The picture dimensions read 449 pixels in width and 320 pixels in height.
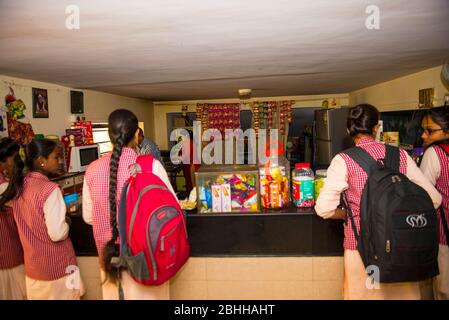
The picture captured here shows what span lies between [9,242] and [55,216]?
42 cm

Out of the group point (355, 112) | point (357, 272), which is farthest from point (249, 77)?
point (357, 272)

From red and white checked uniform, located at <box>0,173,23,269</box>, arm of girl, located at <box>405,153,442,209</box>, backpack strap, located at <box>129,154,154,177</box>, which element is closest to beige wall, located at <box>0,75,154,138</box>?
red and white checked uniform, located at <box>0,173,23,269</box>

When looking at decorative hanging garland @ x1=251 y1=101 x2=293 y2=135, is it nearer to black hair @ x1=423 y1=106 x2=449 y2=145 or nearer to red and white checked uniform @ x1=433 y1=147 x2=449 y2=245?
black hair @ x1=423 y1=106 x2=449 y2=145

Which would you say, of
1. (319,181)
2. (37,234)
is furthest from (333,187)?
(37,234)

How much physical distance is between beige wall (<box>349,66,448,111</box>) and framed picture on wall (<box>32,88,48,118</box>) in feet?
14.9

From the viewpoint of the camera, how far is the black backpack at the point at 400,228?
129cm

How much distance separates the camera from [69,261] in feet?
5.49

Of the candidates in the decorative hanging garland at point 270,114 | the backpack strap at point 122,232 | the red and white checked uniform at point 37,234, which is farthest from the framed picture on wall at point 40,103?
the decorative hanging garland at point 270,114

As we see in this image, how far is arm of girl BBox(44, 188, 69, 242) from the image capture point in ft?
4.90

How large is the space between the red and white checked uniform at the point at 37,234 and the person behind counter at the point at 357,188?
140 cm

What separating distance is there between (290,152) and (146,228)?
6285 mm

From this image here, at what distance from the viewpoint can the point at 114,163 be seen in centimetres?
136

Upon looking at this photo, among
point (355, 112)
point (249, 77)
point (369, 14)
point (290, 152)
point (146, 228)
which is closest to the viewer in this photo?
point (146, 228)

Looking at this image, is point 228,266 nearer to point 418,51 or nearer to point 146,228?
point 146,228
